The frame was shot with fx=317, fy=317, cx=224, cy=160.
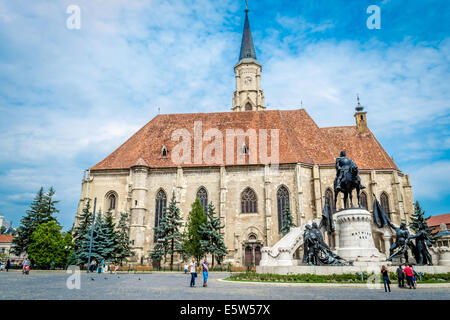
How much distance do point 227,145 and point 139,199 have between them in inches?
413

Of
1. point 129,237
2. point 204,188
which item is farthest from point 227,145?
point 129,237

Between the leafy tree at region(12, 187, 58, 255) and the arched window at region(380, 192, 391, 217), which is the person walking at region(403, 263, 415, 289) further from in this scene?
the leafy tree at region(12, 187, 58, 255)

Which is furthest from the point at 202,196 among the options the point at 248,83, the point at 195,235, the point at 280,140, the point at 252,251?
the point at 248,83

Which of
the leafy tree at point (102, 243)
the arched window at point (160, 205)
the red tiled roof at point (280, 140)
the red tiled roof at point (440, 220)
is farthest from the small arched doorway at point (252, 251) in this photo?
the red tiled roof at point (440, 220)

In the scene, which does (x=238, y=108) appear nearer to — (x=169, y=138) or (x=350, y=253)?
(x=169, y=138)

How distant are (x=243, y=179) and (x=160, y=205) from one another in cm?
873

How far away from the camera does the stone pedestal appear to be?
49.4 feet

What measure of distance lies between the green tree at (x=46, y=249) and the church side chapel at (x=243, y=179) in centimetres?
336

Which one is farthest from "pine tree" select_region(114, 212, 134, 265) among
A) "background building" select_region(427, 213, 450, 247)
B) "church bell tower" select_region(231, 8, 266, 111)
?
"background building" select_region(427, 213, 450, 247)

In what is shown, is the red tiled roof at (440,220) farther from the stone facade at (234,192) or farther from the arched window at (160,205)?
the arched window at (160,205)

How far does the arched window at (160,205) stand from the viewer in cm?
3144

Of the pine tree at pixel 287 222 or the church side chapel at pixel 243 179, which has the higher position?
the church side chapel at pixel 243 179

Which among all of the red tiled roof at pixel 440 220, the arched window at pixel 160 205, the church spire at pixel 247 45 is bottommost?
the arched window at pixel 160 205
